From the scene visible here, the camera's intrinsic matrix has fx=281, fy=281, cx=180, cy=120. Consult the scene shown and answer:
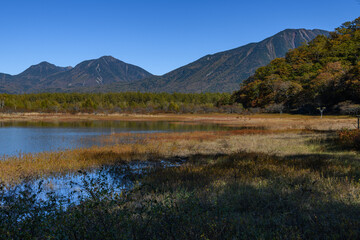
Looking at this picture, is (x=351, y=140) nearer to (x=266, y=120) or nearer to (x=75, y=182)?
(x=75, y=182)

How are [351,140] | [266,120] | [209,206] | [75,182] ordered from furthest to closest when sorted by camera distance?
1. [266,120]
2. [351,140]
3. [75,182]
4. [209,206]

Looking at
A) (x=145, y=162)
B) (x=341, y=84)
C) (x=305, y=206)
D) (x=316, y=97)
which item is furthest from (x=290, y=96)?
(x=305, y=206)

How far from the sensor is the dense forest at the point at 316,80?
68.4 m

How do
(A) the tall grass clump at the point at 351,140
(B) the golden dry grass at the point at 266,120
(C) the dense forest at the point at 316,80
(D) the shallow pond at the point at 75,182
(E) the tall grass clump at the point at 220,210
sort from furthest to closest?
1. (C) the dense forest at the point at 316,80
2. (B) the golden dry grass at the point at 266,120
3. (A) the tall grass clump at the point at 351,140
4. (D) the shallow pond at the point at 75,182
5. (E) the tall grass clump at the point at 220,210

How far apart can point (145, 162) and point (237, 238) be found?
454 inches

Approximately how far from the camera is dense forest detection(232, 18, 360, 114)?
68375 mm

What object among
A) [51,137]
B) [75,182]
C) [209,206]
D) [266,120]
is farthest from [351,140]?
[266,120]

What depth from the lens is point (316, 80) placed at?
7656 centimetres

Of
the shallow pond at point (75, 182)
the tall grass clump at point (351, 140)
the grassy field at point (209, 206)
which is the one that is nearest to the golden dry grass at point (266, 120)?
the tall grass clump at point (351, 140)

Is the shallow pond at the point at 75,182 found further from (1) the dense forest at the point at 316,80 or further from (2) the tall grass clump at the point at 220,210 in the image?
(1) the dense forest at the point at 316,80

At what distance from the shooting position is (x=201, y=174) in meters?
10.5

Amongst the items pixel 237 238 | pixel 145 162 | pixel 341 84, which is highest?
pixel 341 84

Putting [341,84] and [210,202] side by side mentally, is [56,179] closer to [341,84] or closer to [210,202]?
[210,202]

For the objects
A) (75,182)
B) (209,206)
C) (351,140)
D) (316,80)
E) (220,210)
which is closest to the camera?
(220,210)
